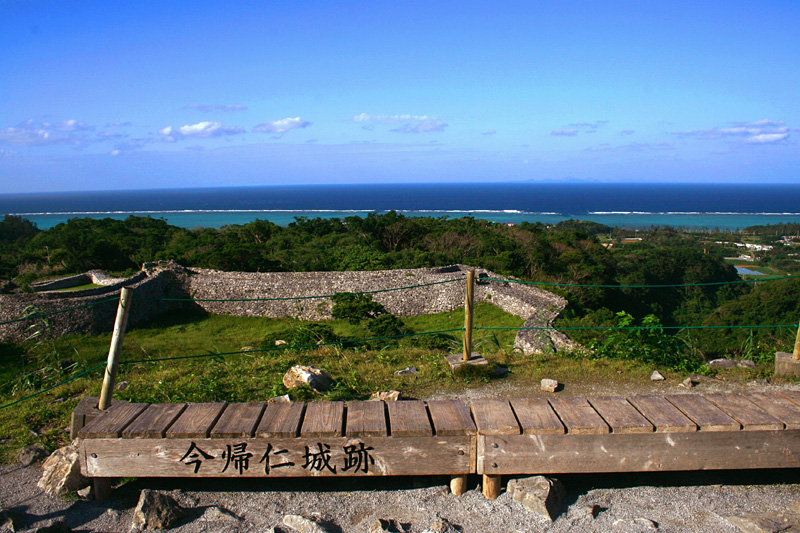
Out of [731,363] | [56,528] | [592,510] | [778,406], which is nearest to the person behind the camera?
[56,528]

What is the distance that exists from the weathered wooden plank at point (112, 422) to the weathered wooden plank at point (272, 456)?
0.04 metres

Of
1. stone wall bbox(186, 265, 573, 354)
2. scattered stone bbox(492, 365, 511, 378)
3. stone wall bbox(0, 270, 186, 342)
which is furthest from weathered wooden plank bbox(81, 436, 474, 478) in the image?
stone wall bbox(186, 265, 573, 354)

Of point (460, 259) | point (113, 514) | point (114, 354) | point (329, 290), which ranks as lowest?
point (329, 290)

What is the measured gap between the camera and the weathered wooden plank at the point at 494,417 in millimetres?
2672

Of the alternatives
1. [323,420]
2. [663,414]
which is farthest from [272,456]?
[663,414]

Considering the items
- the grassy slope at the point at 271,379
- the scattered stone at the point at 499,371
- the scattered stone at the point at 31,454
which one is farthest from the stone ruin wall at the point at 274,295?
the scattered stone at the point at 31,454

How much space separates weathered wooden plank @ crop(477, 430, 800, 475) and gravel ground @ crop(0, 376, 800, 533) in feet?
0.67

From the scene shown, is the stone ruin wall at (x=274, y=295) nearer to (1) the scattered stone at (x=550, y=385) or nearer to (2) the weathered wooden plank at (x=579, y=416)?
→ (1) the scattered stone at (x=550, y=385)

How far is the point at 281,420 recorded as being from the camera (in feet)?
9.09

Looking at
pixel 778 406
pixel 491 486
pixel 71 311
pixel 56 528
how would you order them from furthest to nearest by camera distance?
pixel 71 311
pixel 778 406
pixel 491 486
pixel 56 528

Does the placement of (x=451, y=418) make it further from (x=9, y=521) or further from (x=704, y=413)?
(x=9, y=521)

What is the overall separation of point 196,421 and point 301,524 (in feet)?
2.72

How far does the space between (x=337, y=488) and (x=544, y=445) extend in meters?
1.21

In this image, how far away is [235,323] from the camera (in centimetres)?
1839
